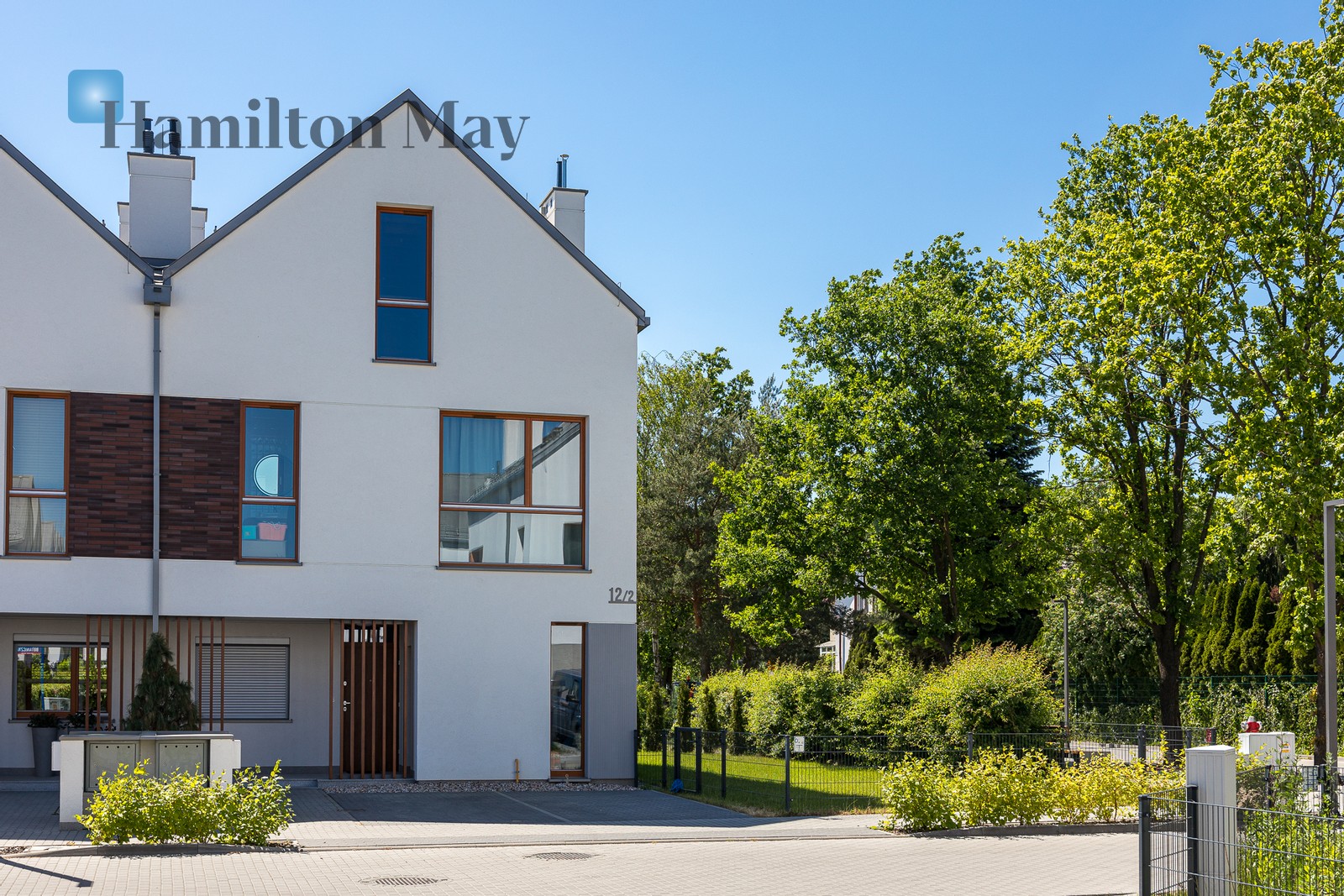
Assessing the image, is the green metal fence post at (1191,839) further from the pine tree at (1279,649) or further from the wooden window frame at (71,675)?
the pine tree at (1279,649)

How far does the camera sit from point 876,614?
153ft

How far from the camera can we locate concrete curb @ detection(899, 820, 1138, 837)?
54.9 ft

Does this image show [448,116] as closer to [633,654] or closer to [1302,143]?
[633,654]

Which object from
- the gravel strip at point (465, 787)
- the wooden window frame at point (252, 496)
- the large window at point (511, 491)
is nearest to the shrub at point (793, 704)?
the gravel strip at point (465, 787)

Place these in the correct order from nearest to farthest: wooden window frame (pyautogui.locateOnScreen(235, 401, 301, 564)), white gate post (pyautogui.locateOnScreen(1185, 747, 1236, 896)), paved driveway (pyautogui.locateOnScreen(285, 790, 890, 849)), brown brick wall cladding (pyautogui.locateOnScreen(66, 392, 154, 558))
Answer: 1. white gate post (pyautogui.locateOnScreen(1185, 747, 1236, 896))
2. paved driveway (pyautogui.locateOnScreen(285, 790, 890, 849))
3. brown brick wall cladding (pyautogui.locateOnScreen(66, 392, 154, 558))
4. wooden window frame (pyautogui.locateOnScreen(235, 401, 301, 564))

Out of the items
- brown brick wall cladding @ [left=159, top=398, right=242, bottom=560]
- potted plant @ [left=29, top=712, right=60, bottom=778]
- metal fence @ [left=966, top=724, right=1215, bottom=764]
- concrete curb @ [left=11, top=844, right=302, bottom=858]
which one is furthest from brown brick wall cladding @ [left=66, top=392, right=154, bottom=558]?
metal fence @ [left=966, top=724, right=1215, bottom=764]

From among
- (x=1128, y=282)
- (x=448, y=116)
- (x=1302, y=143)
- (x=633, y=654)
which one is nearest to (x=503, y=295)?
(x=448, y=116)

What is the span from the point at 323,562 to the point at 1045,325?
58.2 ft

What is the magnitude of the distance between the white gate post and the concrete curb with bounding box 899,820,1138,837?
19.8ft

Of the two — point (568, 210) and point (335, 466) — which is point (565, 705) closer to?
point (335, 466)

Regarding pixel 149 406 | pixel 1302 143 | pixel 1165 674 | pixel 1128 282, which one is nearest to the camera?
pixel 149 406

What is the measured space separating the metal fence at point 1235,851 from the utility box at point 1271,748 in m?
2.74

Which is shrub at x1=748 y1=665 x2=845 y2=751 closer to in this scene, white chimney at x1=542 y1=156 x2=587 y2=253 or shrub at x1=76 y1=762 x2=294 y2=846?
white chimney at x1=542 y1=156 x2=587 y2=253

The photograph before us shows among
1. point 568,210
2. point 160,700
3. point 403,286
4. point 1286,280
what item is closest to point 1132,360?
point 1286,280
